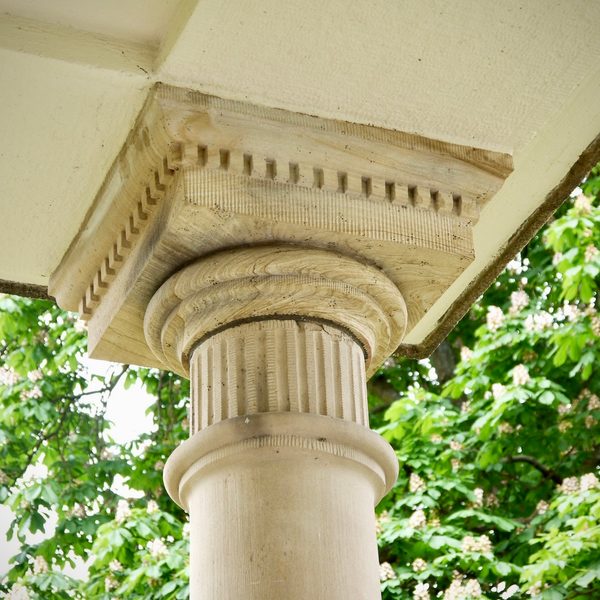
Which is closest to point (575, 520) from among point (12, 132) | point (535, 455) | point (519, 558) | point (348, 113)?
point (519, 558)

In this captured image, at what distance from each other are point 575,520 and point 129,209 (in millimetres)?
3571

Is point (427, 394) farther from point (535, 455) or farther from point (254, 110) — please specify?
point (254, 110)

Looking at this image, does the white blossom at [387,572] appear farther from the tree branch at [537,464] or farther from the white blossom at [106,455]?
the white blossom at [106,455]

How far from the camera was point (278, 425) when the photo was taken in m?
2.09

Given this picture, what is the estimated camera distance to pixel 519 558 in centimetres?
604

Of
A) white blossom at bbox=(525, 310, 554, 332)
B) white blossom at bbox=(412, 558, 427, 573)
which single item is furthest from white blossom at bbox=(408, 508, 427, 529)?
white blossom at bbox=(525, 310, 554, 332)

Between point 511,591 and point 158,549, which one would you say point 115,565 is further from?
point 511,591

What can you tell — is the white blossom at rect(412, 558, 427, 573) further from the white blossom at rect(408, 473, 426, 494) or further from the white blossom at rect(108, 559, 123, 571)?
the white blossom at rect(108, 559, 123, 571)

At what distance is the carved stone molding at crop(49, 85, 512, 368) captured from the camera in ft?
7.22

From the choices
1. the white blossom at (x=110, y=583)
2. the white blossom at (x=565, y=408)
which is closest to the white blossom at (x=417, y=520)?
the white blossom at (x=565, y=408)

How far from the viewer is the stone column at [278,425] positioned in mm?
2021

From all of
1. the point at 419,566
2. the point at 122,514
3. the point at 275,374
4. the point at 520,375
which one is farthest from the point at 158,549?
the point at 275,374

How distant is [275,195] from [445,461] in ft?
14.1

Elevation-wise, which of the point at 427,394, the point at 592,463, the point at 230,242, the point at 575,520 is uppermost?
the point at 427,394
